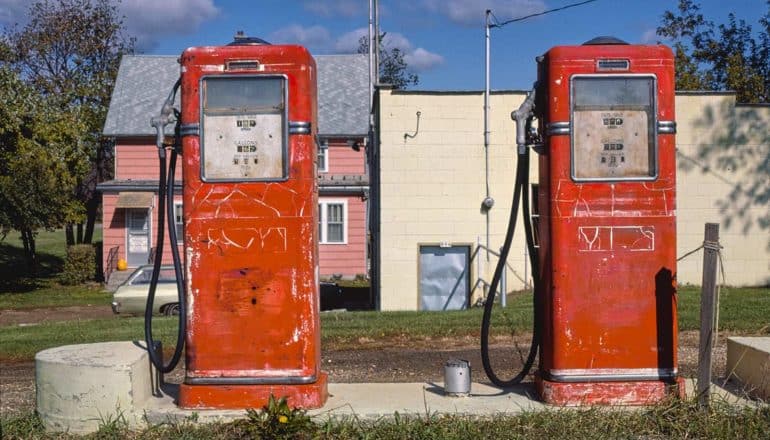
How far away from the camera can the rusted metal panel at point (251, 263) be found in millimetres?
6043

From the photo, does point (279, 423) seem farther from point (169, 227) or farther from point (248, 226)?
point (169, 227)

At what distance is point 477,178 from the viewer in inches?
823

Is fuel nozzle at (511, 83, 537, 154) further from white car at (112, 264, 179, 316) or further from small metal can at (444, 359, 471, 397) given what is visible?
white car at (112, 264, 179, 316)

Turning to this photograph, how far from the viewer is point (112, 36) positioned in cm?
3928

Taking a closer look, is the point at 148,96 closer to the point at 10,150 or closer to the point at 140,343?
the point at 10,150

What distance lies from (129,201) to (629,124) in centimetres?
2632

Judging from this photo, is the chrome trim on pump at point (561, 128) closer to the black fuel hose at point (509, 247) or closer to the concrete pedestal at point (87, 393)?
the black fuel hose at point (509, 247)

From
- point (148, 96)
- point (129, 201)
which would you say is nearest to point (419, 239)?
point (129, 201)

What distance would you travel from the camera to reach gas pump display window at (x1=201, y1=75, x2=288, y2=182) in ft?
19.7

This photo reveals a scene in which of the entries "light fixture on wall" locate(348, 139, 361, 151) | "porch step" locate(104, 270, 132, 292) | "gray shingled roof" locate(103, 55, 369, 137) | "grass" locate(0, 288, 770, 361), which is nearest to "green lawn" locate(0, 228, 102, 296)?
"porch step" locate(104, 270, 132, 292)

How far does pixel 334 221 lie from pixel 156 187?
249 inches

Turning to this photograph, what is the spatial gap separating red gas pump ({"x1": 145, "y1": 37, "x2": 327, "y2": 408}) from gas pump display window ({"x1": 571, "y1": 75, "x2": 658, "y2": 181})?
186cm

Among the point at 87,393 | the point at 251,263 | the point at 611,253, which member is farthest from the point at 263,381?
the point at 611,253

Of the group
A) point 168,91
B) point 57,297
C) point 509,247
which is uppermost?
point 168,91
